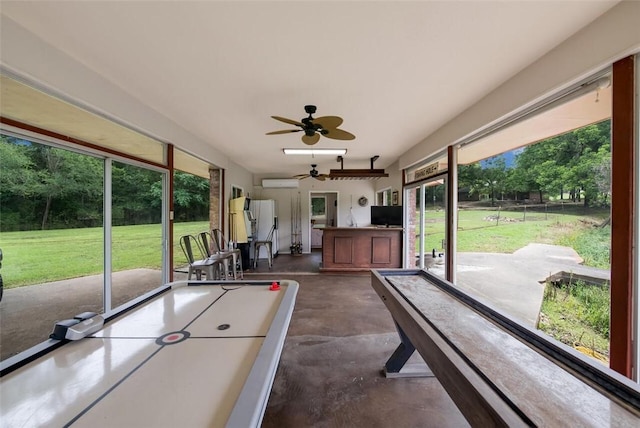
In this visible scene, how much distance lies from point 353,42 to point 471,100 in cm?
177

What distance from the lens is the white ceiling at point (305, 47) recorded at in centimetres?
158

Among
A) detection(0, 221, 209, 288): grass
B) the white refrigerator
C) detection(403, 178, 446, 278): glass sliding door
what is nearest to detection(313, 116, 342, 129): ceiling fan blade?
detection(403, 178, 446, 278): glass sliding door

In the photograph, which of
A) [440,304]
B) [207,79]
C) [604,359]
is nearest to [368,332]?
[440,304]

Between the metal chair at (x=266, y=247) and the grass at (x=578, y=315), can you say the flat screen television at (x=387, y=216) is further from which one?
the grass at (x=578, y=315)

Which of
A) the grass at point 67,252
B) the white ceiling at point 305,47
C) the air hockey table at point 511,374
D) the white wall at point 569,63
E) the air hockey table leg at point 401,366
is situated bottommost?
the air hockey table leg at point 401,366

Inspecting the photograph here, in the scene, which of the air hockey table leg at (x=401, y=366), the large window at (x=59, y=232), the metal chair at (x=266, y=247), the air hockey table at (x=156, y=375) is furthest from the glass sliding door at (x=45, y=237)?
the metal chair at (x=266, y=247)

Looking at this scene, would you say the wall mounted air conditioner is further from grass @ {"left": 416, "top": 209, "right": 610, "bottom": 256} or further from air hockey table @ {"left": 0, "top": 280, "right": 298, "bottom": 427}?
air hockey table @ {"left": 0, "top": 280, "right": 298, "bottom": 427}

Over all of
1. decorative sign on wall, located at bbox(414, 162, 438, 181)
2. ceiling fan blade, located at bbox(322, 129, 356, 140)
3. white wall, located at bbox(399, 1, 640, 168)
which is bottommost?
decorative sign on wall, located at bbox(414, 162, 438, 181)

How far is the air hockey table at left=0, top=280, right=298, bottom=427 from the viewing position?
2.64 ft

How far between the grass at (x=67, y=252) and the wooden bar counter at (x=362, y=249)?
3474mm

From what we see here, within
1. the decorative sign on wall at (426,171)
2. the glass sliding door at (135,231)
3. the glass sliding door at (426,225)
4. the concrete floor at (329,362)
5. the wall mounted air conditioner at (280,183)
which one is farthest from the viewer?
the wall mounted air conditioner at (280,183)

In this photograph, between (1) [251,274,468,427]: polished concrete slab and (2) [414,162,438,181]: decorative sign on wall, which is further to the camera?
(2) [414,162,438,181]: decorative sign on wall

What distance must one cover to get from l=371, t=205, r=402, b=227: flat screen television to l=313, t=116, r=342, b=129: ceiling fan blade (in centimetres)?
371

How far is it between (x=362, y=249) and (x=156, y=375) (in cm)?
509
